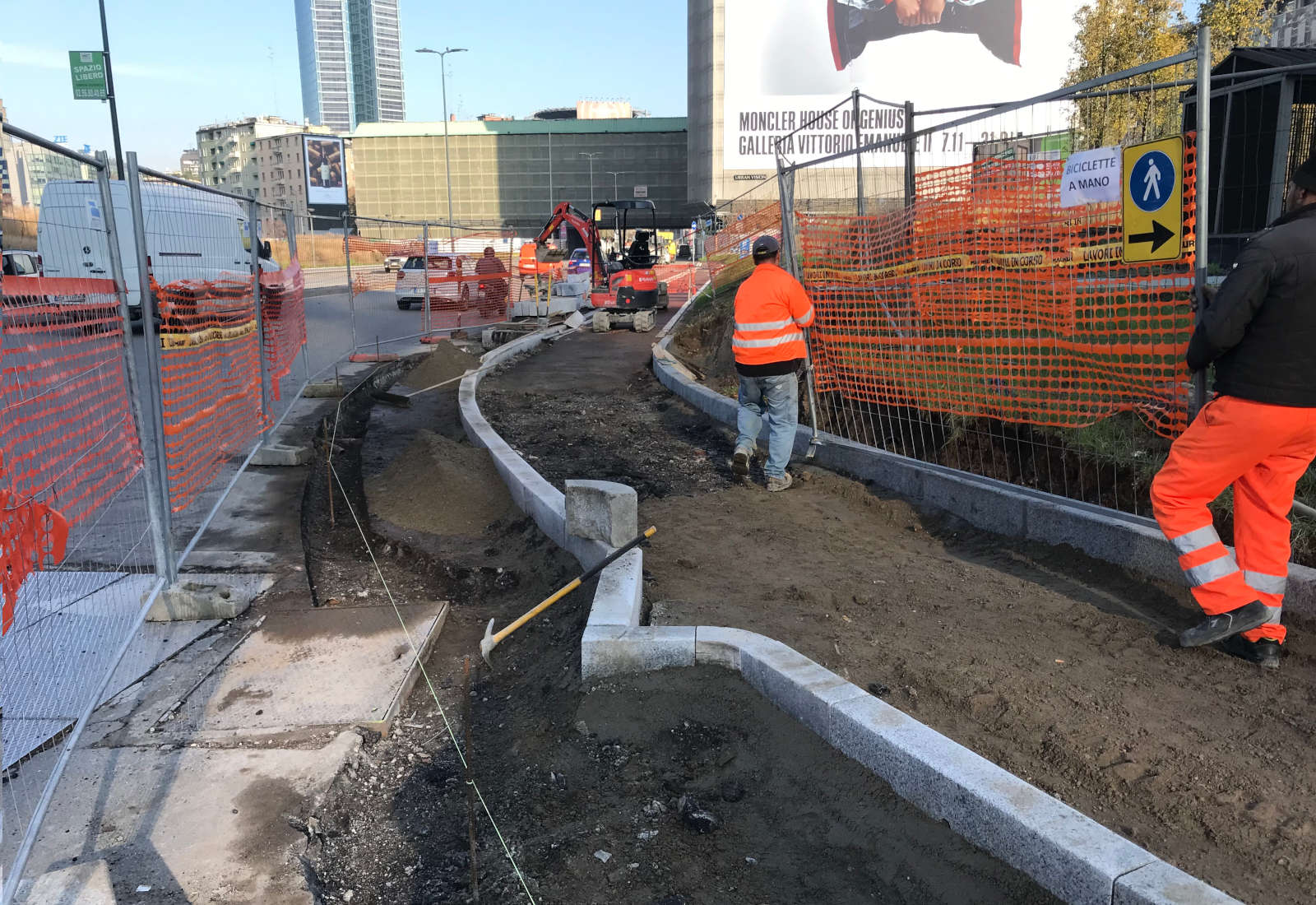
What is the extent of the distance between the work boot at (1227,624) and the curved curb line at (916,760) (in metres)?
1.48

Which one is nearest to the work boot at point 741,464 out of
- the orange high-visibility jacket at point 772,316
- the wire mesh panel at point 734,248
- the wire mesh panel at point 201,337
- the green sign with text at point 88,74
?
the orange high-visibility jacket at point 772,316

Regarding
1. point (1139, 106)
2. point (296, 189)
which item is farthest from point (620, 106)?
point (1139, 106)

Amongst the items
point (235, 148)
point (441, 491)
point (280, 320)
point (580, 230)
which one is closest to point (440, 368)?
point (280, 320)

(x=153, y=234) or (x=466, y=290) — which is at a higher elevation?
(x=153, y=234)

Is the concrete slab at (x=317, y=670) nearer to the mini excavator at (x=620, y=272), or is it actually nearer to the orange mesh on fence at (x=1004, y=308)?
the orange mesh on fence at (x=1004, y=308)

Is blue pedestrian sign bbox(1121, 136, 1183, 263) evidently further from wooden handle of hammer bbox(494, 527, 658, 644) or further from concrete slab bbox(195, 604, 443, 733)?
concrete slab bbox(195, 604, 443, 733)

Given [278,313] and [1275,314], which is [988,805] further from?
[278,313]

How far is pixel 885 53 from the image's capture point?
2441 inches

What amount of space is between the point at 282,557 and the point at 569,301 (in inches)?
654

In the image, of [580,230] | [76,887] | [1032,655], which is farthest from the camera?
[580,230]

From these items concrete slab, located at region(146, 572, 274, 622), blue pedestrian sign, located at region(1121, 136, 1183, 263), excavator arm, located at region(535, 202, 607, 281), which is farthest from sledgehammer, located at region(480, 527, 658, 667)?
excavator arm, located at region(535, 202, 607, 281)

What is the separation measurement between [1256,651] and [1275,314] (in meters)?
1.31

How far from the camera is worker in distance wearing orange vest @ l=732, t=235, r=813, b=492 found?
6.89 m

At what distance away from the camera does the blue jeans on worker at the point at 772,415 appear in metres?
6.92
